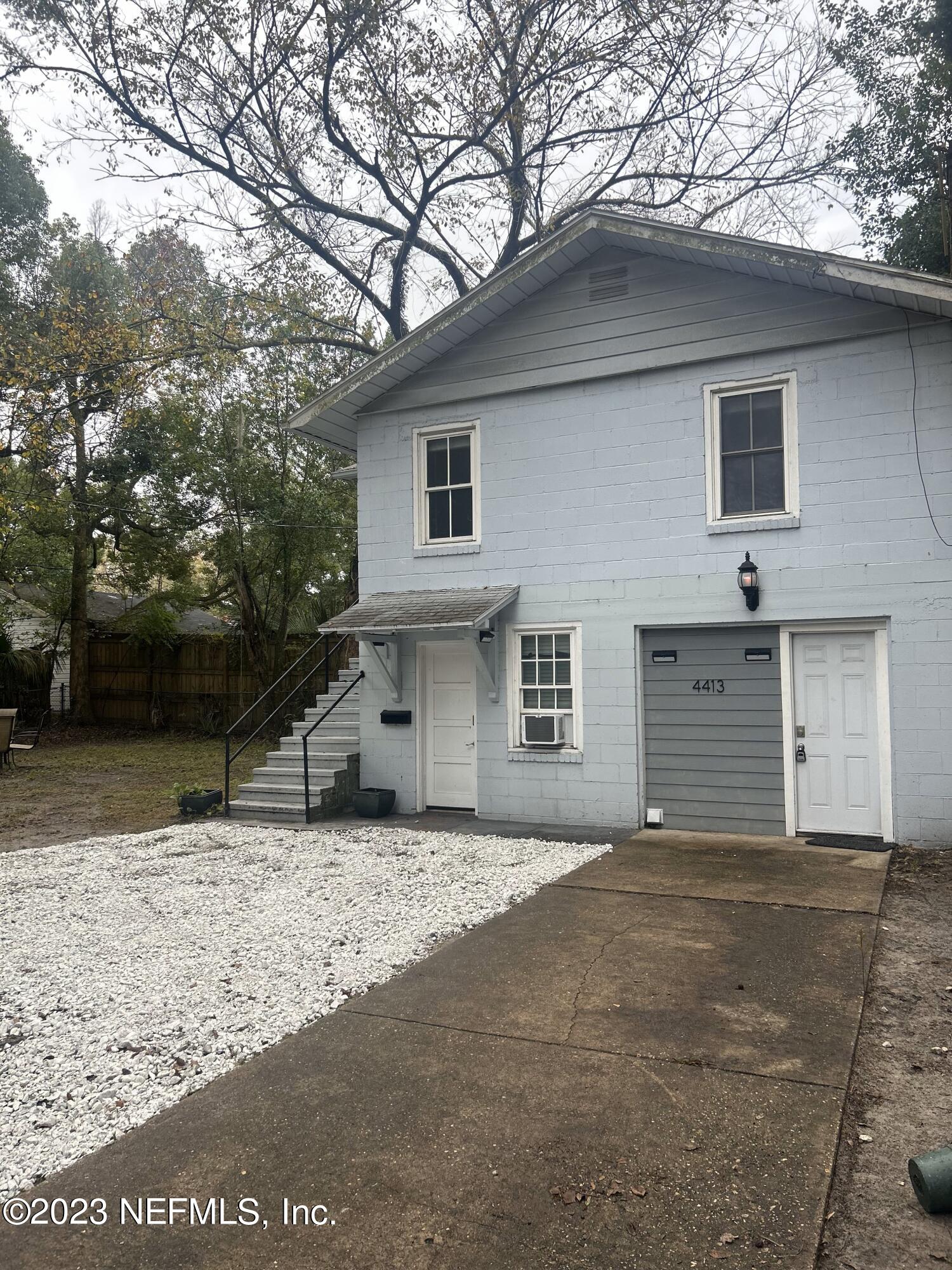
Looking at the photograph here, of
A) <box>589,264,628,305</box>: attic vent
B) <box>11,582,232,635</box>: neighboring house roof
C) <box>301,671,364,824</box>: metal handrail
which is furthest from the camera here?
<box>11,582,232,635</box>: neighboring house roof

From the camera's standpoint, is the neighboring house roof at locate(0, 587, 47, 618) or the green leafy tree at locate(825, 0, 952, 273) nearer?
the green leafy tree at locate(825, 0, 952, 273)

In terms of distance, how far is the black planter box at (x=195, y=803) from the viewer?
37.4 ft

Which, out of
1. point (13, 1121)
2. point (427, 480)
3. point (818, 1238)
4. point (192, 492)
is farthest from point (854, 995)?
point (192, 492)

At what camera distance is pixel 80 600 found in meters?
23.5

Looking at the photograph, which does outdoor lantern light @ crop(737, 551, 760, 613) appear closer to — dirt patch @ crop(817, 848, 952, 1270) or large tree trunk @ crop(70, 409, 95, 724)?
dirt patch @ crop(817, 848, 952, 1270)

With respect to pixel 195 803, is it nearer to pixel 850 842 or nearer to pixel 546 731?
pixel 546 731

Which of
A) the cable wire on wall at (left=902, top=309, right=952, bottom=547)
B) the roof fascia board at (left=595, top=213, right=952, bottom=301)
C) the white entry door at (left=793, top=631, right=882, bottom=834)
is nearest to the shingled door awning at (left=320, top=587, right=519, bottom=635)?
the white entry door at (left=793, top=631, right=882, bottom=834)

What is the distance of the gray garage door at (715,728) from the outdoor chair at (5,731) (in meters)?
12.1

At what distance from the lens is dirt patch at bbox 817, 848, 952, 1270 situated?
277 centimetres

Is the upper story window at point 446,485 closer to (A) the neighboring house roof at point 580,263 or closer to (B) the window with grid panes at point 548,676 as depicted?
(A) the neighboring house roof at point 580,263

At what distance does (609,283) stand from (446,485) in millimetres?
2993

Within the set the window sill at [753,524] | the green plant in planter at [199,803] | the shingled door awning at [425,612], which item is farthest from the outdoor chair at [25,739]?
the window sill at [753,524]

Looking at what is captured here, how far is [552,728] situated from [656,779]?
1282 mm

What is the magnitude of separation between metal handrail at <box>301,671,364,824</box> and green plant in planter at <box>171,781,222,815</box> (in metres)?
1.32
